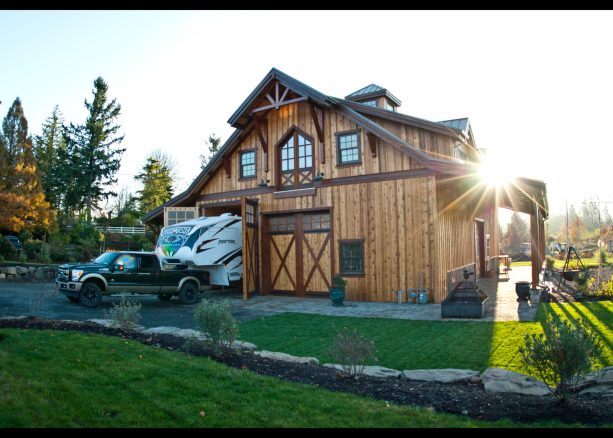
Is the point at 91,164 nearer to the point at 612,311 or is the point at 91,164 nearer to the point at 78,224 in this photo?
the point at 78,224

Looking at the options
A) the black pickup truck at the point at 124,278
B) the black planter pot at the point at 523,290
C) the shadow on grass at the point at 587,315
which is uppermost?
the black pickup truck at the point at 124,278

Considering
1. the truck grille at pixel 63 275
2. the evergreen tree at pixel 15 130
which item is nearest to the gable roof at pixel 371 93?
the truck grille at pixel 63 275

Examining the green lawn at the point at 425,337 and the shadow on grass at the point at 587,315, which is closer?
the green lawn at the point at 425,337

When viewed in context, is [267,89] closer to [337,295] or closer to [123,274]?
[337,295]

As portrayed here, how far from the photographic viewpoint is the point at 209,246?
1656 cm

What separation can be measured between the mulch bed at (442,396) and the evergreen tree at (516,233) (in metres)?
50.7

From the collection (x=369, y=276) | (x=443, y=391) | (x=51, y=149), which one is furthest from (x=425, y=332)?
(x=51, y=149)

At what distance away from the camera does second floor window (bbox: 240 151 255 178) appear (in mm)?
18562

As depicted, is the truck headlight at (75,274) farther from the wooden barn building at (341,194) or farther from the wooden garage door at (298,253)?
the wooden garage door at (298,253)

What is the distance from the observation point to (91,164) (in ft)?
143

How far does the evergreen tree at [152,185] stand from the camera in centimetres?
4475

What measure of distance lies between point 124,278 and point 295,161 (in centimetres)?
711

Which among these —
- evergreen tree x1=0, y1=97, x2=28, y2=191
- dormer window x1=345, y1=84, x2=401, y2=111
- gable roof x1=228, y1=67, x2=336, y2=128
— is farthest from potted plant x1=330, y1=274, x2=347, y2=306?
evergreen tree x1=0, y1=97, x2=28, y2=191

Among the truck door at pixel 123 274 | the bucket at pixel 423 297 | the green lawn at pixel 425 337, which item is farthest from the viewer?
the bucket at pixel 423 297
